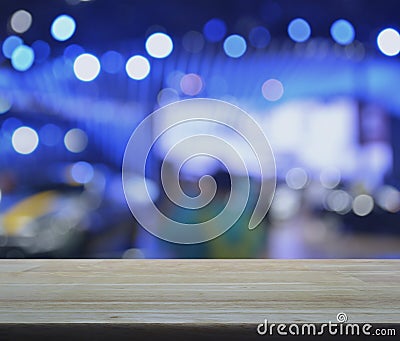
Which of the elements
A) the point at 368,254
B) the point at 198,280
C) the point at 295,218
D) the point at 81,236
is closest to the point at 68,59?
the point at 81,236

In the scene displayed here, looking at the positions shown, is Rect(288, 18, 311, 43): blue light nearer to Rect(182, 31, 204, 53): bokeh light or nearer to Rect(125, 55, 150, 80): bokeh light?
Rect(182, 31, 204, 53): bokeh light

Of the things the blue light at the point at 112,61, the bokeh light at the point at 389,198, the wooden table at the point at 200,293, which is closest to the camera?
the wooden table at the point at 200,293

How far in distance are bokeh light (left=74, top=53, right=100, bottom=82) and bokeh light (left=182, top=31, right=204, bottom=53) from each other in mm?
410

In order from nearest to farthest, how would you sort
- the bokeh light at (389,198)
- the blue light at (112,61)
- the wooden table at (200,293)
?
the wooden table at (200,293) < the bokeh light at (389,198) < the blue light at (112,61)

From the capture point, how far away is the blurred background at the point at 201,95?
1999 millimetres

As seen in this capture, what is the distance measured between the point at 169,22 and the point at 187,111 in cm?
42

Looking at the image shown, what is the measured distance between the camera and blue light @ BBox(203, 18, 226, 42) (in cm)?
204

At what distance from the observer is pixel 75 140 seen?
6.75 ft

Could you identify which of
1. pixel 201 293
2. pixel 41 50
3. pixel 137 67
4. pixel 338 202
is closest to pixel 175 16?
pixel 137 67

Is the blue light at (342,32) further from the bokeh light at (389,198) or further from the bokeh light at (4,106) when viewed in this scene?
the bokeh light at (4,106)

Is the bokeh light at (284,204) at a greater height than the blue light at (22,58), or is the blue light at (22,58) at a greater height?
the blue light at (22,58)

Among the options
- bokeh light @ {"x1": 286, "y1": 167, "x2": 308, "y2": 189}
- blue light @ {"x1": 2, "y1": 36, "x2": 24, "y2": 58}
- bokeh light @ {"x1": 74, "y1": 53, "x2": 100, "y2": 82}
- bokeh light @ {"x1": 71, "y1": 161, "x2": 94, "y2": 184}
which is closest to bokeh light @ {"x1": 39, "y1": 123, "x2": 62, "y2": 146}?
bokeh light @ {"x1": 71, "y1": 161, "x2": 94, "y2": 184}

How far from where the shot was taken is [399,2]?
2012 mm

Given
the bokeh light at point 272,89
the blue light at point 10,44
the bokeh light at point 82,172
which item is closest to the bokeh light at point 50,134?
the bokeh light at point 82,172
